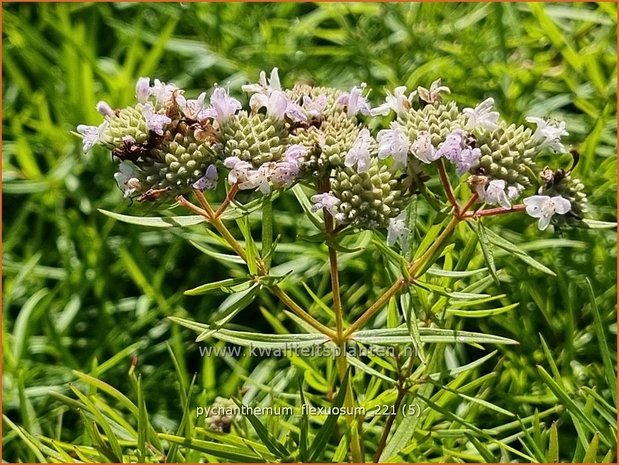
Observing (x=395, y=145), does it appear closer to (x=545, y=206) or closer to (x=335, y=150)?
(x=335, y=150)

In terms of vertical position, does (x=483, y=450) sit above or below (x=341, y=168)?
below

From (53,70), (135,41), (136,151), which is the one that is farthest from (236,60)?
(136,151)

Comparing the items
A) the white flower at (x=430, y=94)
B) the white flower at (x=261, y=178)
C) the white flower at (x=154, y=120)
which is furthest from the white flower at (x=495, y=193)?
the white flower at (x=154, y=120)

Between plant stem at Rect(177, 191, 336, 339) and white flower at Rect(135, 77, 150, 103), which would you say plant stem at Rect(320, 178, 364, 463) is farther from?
white flower at Rect(135, 77, 150, 103)

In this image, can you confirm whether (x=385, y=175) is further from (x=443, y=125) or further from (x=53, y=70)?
(x=53, y=70)

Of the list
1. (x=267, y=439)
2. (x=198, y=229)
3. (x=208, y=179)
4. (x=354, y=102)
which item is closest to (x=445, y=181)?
(x=354, y=102)
